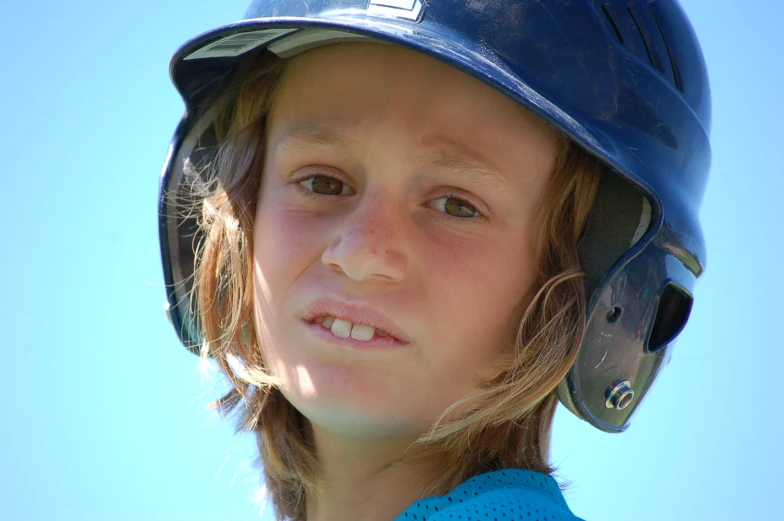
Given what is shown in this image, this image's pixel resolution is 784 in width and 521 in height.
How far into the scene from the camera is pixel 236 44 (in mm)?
2740

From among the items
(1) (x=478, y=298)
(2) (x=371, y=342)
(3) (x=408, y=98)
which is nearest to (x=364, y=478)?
(2) (x=371, y=342)

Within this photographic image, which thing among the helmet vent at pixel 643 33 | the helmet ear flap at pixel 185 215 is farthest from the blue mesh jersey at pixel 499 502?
the helmet ear flap at pixel 185 215

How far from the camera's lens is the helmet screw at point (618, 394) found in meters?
2.57

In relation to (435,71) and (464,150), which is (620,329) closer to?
(464,150)

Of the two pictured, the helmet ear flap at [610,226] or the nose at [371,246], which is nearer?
the nose at [371,246]

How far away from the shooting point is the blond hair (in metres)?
2.41

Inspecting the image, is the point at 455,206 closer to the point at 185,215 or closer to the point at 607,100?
the point at 607,100

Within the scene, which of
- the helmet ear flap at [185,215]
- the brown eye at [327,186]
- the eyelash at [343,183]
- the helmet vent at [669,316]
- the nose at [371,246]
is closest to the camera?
the nose at [371,246]

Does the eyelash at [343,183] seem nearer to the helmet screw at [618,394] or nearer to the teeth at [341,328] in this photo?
the teeth at [341,328]

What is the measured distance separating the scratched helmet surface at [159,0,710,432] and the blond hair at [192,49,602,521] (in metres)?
0.08

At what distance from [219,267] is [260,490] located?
0.75m

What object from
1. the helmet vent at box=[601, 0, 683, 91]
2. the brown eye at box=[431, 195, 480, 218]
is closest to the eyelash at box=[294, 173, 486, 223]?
the brown eye at box=[431, 195, 480, 218]

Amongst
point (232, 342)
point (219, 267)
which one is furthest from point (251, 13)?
point (232, 342)

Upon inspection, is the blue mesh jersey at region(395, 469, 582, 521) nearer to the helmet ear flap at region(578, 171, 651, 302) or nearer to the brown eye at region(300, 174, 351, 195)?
the helmet ear flap at region(578, 171, 651, 302)
